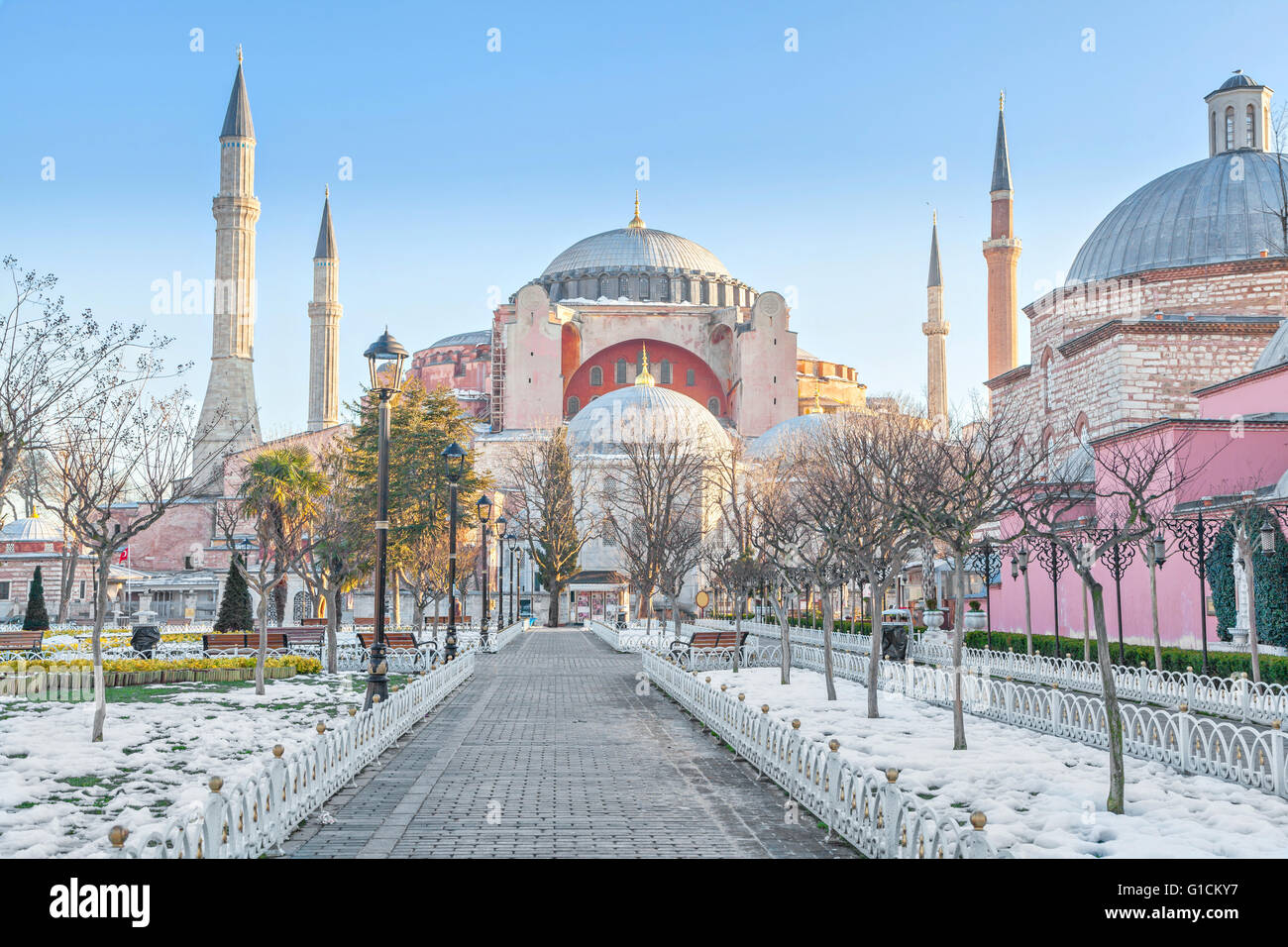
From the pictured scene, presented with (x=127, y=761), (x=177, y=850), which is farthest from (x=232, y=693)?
(x=177, y=850)

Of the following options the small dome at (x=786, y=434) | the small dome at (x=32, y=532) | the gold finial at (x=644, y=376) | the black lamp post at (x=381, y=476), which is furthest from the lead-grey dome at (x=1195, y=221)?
the small dome at (x=32, y=532)

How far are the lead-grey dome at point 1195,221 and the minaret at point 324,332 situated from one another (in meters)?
40.1

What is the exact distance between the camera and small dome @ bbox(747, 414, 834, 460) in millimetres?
51156

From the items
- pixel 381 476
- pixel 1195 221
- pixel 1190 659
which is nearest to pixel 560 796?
pixel 381 476

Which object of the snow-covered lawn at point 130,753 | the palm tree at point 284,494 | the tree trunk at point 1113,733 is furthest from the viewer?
the palm tree at point 284,494

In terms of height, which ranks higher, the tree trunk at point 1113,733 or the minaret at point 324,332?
the minaret at point 324,332

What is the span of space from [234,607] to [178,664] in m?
10.0

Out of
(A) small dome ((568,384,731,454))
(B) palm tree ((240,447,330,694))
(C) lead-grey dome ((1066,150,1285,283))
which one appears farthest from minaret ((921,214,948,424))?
(B) palm tree ((240,447,330,694))

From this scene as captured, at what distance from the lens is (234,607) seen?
26594 millimetres

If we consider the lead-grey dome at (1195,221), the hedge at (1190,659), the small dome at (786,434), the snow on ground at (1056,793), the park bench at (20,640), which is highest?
the lead-grey dome at (1195,221)

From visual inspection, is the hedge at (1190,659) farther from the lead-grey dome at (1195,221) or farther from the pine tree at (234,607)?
the pine tree at (234,607)

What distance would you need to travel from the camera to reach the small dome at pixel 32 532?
44844 mm

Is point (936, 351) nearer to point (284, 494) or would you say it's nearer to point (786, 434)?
point (786, 434)

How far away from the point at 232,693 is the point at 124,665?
8.01 feet
